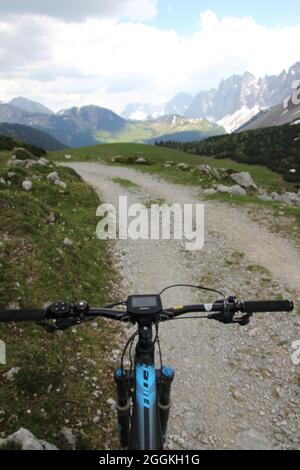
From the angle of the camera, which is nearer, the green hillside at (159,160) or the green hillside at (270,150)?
the green hillside at (159,160)

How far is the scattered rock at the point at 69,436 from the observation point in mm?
7145

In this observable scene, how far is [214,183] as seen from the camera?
33375mm

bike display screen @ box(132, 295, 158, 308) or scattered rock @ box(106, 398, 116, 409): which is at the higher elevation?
bike display screen @ box(132, 295, 158, 308)

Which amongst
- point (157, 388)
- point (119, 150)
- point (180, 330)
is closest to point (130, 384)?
point (157, 388)

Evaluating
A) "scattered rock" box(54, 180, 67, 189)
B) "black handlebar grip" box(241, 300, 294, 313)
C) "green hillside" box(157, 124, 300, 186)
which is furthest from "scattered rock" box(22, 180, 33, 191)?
"green hillside" box(157, 124, 300, 186)

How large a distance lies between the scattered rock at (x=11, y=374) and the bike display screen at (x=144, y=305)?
5.12m

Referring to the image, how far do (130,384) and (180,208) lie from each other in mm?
20890

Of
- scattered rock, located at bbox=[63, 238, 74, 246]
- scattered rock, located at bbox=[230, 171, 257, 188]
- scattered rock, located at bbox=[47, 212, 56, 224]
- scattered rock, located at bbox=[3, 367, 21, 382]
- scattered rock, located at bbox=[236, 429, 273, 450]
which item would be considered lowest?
scattered rock, located at bbox=[236, 429, 273, 450]

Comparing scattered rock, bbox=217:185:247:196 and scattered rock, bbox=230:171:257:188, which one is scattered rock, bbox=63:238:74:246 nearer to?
scattered rock, bbox=217:185:247:196

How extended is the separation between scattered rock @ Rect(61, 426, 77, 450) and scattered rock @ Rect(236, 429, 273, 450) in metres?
3.37

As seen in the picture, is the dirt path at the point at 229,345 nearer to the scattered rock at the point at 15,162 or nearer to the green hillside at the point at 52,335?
the green hillside at the point at 52,335

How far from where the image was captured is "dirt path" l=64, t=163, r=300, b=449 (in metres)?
8.05

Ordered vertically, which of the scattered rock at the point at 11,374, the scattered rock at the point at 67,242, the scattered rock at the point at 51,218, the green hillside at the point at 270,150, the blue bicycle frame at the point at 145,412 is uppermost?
the green hillside at the point at 270,150

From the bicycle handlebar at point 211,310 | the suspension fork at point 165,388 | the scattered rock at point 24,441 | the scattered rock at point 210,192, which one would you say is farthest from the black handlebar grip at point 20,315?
the scattered rock at point 210,192
